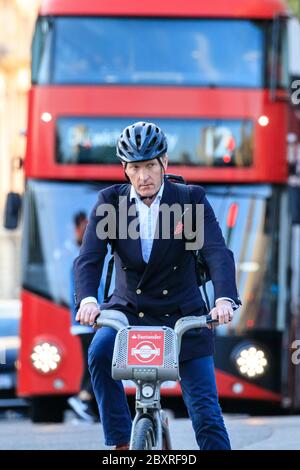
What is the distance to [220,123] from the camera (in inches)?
557

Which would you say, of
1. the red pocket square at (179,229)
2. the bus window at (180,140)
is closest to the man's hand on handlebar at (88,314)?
the red pocket square at (179,229)

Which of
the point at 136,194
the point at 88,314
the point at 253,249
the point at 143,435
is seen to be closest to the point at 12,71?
the point at 253,249

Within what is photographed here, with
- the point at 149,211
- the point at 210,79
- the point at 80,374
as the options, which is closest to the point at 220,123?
the point at 210,79

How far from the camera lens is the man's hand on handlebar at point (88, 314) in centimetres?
642

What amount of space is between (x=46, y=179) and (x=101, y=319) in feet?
26.2

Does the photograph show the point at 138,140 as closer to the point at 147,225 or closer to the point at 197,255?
the point at 147,225

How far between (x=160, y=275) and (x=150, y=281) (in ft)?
0.18

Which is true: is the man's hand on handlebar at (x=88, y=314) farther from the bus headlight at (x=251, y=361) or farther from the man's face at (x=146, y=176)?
the bus headlight at (x=251, y=361)

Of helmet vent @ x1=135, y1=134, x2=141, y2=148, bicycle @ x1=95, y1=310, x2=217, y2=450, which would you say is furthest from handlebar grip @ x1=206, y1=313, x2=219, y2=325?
helmet vent @ x1=135, y1=134, x2=141, y2=148

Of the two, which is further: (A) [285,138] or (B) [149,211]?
(A) [285,138]

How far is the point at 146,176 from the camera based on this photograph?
6.70m

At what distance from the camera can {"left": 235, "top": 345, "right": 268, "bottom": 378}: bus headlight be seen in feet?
46.5

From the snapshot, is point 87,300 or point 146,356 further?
point 87,300
